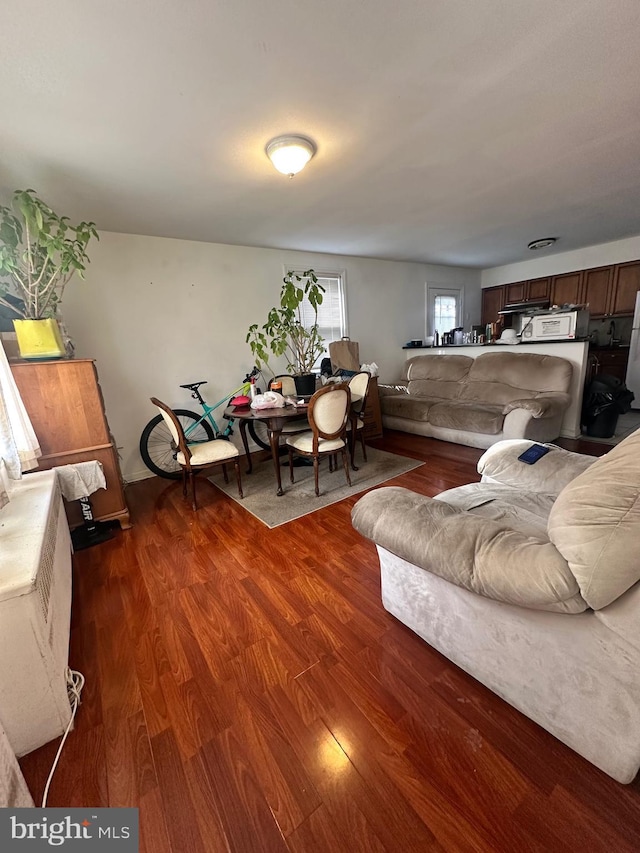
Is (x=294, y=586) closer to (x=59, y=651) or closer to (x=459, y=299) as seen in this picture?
(x=59, y=651)

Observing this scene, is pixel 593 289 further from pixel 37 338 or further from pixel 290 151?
pixel 37 338

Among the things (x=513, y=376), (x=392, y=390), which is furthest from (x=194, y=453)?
(x=513, y=376)

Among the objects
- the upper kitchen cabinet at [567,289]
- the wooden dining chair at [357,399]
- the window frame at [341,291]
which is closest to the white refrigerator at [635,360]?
the upper kitchen cabinet at [567,289]

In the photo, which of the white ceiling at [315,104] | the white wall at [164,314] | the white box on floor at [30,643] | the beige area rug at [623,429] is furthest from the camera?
the beige area rug at [623,429]

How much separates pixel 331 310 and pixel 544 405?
2830 millimetres

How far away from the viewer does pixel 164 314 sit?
3.37 metres

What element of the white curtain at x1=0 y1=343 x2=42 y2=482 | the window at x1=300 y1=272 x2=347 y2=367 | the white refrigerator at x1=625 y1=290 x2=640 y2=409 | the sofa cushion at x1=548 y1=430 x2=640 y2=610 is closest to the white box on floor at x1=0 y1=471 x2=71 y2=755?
the white curtain at x1=0 y1=343 x2=42 y2=482

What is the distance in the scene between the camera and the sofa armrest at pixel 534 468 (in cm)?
154

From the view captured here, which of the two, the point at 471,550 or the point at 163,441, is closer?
the point at 471,550

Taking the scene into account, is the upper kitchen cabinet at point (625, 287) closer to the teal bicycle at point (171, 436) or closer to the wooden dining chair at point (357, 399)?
the wooden dining chair at point (357, 399)

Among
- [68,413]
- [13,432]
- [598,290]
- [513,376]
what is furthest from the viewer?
[598,290]

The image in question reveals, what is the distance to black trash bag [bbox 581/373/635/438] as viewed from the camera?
11.6ft

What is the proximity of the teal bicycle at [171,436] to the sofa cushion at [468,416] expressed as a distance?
7.26 ft

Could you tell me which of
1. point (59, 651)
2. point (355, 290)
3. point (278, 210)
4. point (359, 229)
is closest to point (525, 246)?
point (355, 290)
